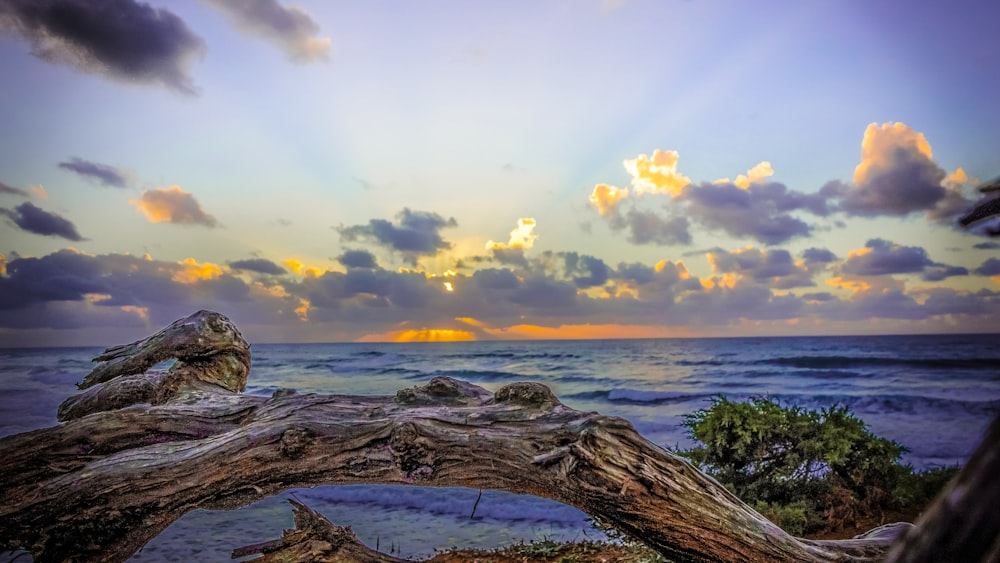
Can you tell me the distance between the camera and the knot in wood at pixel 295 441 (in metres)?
4.39

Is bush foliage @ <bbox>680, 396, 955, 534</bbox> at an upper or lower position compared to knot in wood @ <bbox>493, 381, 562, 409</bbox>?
lower

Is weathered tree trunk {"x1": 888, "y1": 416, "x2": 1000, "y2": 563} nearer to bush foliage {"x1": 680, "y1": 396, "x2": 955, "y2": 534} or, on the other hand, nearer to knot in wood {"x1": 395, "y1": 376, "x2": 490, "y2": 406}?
knot in wood {"x1": 395, "y1": 376, "x2": 490, "y2": 406}

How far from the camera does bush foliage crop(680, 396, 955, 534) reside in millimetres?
7473

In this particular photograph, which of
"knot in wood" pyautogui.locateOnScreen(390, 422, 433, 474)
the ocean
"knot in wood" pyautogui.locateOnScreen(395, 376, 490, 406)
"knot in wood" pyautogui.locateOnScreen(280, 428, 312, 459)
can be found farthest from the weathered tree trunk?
"knot in wood" pyautogui.locateOnScreen(280, 428, 312, 459)

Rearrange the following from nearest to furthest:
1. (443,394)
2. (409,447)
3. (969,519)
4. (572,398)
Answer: (969,519)
(409,447)
(443,394)
(572,398)

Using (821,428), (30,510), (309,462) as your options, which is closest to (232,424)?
(309,462)

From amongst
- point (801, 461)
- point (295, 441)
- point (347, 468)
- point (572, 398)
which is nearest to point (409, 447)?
point (347, 468)

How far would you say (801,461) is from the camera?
755cm

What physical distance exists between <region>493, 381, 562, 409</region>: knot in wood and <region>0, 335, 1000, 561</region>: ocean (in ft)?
8.11

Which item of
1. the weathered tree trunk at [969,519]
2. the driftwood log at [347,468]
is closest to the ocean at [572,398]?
the weathered tree trunk at [969,519]

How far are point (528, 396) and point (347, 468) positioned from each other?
1.40m

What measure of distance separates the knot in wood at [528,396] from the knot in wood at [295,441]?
141 cm

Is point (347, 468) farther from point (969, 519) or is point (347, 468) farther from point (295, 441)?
point (969, 519)

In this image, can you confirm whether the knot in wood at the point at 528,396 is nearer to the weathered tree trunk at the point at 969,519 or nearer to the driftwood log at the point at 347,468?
the driftwood log at the point at 347,468
